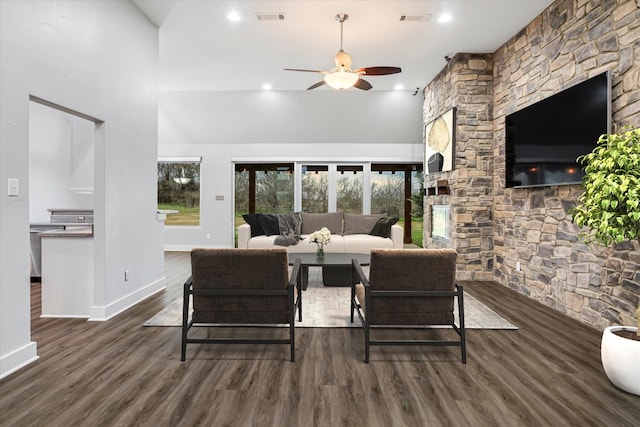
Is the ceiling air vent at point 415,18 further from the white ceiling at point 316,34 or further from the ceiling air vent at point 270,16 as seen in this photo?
the ceiling air vent at point 270,16

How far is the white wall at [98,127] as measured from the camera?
256 centimetres

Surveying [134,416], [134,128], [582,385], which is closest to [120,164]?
[134,128]

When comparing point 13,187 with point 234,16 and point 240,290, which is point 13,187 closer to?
point 240,290

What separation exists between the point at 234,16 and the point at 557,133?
3.84 metres

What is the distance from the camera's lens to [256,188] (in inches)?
340

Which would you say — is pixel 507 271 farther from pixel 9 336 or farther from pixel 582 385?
pixel 9 336

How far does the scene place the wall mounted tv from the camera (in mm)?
3324

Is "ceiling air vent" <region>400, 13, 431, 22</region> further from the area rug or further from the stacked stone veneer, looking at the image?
the area rug

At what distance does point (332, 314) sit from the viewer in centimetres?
384

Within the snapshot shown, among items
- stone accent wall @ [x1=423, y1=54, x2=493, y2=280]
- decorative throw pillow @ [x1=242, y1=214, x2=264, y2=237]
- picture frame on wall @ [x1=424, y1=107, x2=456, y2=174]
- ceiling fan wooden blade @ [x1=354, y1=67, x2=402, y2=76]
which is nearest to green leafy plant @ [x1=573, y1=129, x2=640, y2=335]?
ceiling fan wooden blade @ [x1=354, y1=67, x2=402, y2=76]

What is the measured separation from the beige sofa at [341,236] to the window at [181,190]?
281cm

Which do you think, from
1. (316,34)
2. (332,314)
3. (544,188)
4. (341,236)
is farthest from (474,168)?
(332,314)

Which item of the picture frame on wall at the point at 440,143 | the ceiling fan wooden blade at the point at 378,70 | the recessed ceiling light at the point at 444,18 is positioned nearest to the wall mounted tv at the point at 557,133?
the picture frame on wall at the point at 440,143

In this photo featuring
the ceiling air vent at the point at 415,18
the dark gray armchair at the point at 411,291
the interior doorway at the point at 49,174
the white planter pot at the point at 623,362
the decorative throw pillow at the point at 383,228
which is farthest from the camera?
the decorative throw pillow at the point at 383,228
